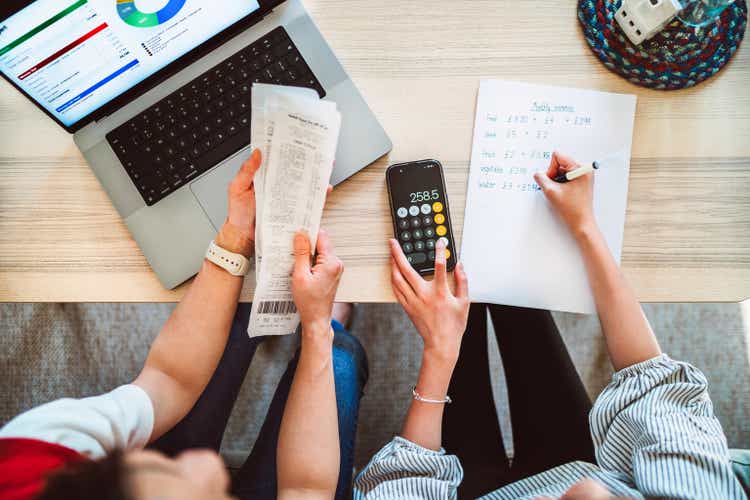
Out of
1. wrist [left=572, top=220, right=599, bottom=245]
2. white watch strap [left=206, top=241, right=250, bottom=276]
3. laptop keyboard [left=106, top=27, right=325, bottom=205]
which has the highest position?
laptop keyboard [left=106, top=27, right=325, bottom=205]

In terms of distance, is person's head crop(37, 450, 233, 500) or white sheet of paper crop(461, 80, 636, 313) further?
white sheet of paper crop(461, 80, 636, 313)

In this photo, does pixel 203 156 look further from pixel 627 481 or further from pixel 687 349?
pixel 687 349

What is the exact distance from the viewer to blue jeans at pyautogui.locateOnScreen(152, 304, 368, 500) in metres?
0.77

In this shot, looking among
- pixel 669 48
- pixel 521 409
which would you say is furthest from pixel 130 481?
pixel 669 48

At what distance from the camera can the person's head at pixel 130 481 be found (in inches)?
14.5

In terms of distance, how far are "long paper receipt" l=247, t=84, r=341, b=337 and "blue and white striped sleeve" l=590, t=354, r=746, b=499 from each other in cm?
44

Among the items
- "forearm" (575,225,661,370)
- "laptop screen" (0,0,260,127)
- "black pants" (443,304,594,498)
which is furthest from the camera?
"black pants" (443,304,594,498)

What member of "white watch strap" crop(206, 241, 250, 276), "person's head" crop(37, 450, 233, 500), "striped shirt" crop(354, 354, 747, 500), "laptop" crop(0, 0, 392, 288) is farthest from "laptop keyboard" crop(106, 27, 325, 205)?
"striped shirt" crop(354, 354, 747, 500)

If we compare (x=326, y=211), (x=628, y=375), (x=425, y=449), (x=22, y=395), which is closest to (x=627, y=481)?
(x=628, y=375)

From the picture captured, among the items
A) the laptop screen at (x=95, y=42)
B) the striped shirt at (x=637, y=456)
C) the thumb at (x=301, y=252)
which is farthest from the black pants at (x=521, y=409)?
the laptop screen at (x=95, y=42)

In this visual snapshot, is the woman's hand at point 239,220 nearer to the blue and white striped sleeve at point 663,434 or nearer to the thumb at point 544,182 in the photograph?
the thumb at point 544,182

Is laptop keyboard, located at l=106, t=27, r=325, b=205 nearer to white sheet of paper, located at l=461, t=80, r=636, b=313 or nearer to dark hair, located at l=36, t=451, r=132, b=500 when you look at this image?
white sheet of paper, located at l=461, t=80, r=636, b=313

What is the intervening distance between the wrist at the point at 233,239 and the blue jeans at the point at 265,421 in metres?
0.26

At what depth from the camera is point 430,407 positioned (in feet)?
2.26
